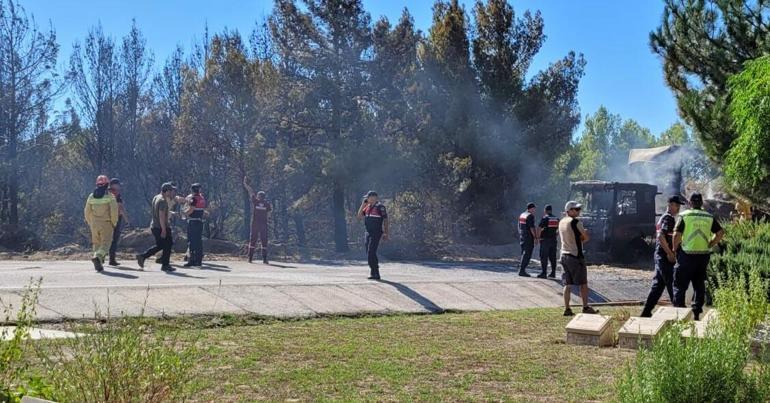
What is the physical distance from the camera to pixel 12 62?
29250 millimetres

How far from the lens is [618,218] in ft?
74.8

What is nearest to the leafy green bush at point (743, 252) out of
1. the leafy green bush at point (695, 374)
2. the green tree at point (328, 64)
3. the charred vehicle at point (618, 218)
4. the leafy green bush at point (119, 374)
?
the leafy green bush at point (695, 374)

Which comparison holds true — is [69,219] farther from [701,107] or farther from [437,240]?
[701,107]

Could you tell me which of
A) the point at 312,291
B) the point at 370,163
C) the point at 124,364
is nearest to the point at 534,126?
the point at 370,163

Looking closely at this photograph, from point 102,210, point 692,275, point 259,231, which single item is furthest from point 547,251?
point 102,210

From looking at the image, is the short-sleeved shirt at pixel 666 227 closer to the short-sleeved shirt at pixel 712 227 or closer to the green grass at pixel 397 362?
the short-sleeved shirt at pixel 712 227

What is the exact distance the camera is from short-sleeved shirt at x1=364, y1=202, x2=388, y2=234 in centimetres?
1504

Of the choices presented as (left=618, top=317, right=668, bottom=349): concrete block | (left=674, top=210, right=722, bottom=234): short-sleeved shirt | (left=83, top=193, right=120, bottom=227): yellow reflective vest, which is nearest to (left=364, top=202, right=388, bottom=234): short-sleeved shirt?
(left=83, top=193, right=120, bottom=227): yellow reflective vest

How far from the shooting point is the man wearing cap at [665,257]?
39.7ft

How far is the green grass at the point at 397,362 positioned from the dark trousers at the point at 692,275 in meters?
Result: 1.91

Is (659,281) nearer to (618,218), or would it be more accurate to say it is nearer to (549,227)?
(549,227)

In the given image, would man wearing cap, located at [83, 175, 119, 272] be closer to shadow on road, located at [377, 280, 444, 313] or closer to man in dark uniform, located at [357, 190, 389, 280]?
man in dark uniform, located at [357, 190, 389, 280]

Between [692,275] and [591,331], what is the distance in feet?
9.72

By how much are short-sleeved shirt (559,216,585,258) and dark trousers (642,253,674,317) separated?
3.77 ft
